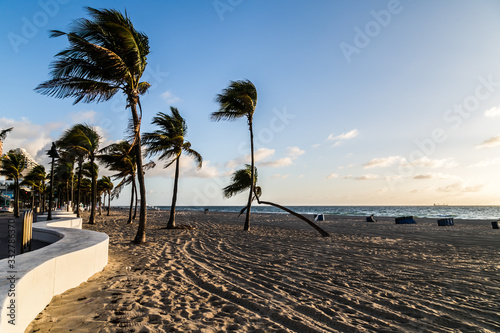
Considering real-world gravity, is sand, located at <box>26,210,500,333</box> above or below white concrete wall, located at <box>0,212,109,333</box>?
below

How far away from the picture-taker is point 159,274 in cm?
539

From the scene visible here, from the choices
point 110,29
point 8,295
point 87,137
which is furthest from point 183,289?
point 87,137

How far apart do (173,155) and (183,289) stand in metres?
11.9

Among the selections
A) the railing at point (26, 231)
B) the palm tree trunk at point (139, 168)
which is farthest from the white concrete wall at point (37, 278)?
the palm tree trunk at point (139, 168)

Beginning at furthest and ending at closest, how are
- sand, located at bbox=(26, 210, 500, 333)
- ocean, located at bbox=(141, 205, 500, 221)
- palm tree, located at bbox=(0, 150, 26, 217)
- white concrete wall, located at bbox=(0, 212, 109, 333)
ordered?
ocean, located at bbox=(141, 205, 500, 221)
palm tree, located at bbox=(0, 150, 26, 217)
sand, located at bbox=(26, 210, 500, 333)
white concrete wall, located at bbox=(0, 212, 109, 333)

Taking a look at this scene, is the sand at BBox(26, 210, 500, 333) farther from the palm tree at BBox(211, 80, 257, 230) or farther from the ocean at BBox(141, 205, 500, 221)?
the ocean at BBox(141, 205, 500, 221)

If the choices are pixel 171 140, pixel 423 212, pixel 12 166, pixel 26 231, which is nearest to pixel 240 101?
pixel 171 140

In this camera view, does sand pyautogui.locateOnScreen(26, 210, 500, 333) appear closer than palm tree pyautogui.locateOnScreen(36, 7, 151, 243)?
Yes

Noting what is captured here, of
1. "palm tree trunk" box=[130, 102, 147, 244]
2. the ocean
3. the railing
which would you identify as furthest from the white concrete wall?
the ocean

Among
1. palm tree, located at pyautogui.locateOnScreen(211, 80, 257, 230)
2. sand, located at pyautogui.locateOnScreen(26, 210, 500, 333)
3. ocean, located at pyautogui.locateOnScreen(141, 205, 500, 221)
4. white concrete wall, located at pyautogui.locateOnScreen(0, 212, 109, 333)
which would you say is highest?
palm tree, located at pyautogui.locateOnScreen(211, 80, 257, 230)

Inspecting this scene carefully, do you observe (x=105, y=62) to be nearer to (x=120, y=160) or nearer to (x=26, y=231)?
(x=26, y=231)

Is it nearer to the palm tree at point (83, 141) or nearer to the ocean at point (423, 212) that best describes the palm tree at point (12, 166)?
the palm tree at point (83, 141)

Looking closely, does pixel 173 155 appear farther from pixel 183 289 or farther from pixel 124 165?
pixel 183 289

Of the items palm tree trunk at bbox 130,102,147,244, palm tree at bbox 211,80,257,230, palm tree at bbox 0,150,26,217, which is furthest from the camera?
palm tree at bbox 0,150,26,217
